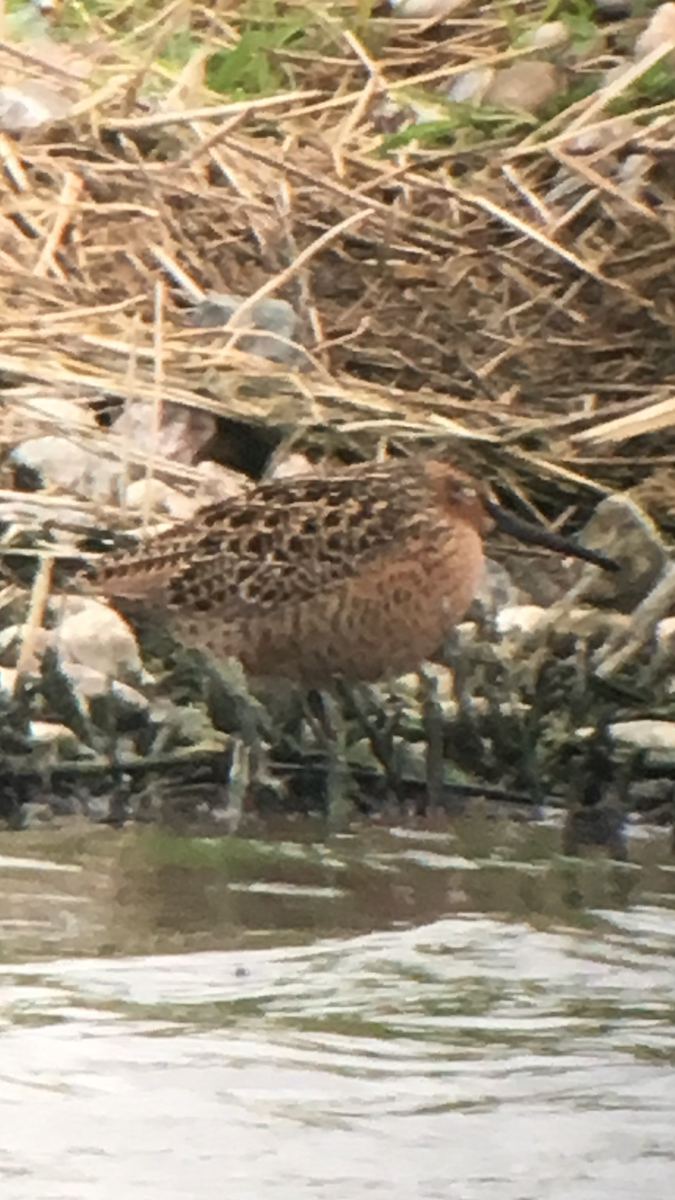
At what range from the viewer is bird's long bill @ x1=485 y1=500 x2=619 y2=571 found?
1717 millimetres

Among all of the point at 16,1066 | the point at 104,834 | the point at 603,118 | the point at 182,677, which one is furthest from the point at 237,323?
the point at 16,1066

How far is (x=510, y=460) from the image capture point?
6.51 ft

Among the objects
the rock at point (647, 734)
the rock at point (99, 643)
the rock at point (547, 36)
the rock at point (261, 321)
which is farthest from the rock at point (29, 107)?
the rock at point (647, 734)

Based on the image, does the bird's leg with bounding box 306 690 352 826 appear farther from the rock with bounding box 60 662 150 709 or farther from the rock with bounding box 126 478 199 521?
the rock with bounding box 126 478 199 521

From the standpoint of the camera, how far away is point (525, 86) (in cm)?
242

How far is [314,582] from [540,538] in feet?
0.66

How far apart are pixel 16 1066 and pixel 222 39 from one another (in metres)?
1.80

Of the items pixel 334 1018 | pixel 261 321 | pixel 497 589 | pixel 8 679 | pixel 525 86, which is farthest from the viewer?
pixel 525 86

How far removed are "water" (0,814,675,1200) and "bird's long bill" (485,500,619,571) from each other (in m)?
0.33

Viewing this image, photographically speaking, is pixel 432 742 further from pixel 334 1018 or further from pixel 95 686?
pixel 334 1018

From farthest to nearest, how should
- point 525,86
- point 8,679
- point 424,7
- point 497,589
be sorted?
point 424,7
point 525,86
point 497,589
point 8,679

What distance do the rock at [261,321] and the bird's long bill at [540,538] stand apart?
49 centimetres

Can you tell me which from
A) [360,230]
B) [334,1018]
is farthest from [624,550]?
[334,1018]

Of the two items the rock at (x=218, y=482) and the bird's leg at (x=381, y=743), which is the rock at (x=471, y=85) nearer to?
the rock at (x=218, y=482)
